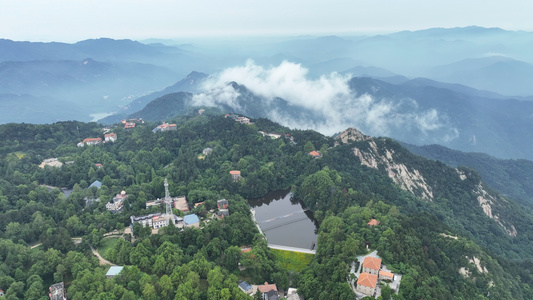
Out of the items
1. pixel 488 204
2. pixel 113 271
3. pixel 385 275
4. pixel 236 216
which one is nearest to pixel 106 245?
pixel 113 271

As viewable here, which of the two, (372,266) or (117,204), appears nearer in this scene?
(372,266)

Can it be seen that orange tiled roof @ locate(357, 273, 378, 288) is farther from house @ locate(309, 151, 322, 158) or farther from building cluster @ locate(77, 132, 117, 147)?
building cluster @ locate(77, 132, 117, 147)

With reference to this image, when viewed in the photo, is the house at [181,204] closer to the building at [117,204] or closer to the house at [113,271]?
the building at [117,204]

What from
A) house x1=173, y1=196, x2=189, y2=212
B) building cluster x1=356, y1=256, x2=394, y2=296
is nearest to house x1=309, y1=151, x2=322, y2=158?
house x1=173, y1=196, x2=189, y2=212

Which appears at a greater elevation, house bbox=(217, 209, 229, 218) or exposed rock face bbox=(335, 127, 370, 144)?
exposed rock face bbox=(335, 127, 370, 144)

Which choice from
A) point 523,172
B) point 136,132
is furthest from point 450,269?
point 523,172

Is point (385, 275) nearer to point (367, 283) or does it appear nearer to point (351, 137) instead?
point (367, 283)
